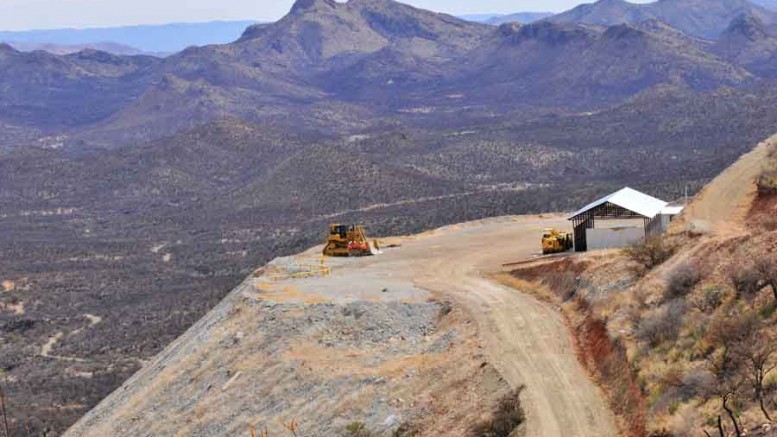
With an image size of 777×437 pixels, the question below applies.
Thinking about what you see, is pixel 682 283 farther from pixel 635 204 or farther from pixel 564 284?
pixel 635 204

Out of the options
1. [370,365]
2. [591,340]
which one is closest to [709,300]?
[591,340]

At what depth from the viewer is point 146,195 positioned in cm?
15562

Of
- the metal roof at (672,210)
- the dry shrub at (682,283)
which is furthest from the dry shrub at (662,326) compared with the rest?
the metal roof at (672,210)

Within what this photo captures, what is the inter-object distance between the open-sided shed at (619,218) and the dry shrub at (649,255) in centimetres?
762

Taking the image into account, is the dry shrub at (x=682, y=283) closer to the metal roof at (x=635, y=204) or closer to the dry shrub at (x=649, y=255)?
the dry shrub at (x=649, y=255)

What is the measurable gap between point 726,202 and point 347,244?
1818 centimetres

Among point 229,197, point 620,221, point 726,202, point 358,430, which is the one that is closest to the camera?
point 358,430

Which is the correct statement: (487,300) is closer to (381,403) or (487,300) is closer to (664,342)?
(381,403)

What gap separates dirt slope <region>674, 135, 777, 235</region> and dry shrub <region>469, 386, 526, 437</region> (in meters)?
12.6

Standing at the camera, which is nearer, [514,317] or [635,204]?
[514,317]

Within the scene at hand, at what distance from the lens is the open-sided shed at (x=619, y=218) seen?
43.0 metres

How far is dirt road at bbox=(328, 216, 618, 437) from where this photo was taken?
2447cm

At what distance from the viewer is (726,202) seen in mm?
41312

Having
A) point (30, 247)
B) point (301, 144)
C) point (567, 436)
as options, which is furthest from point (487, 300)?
point (301, 144)
